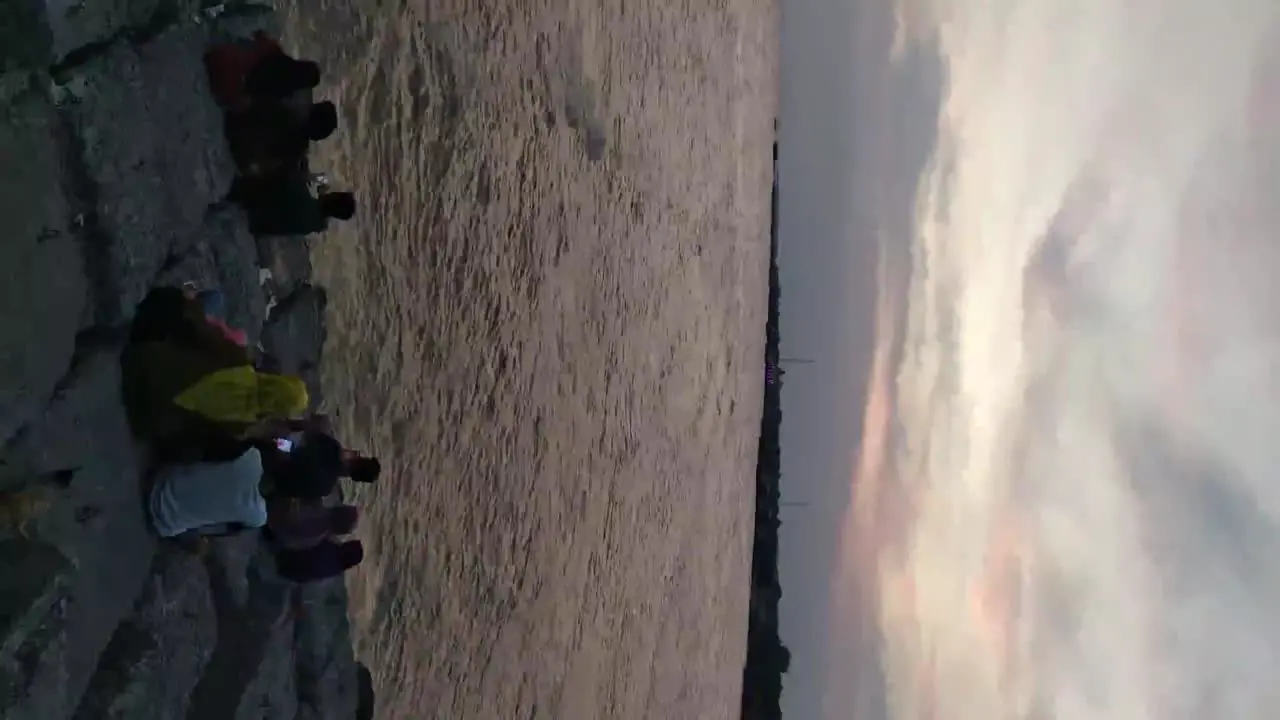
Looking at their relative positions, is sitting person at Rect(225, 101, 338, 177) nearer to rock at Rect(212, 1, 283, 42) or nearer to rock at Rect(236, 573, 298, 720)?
rock at Rect(212, 1, 283, 42)

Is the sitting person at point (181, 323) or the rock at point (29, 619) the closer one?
the rock at point (29, 619)

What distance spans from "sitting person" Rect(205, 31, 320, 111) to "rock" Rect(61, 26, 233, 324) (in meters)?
0.04

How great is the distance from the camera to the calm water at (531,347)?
3096 millimetres

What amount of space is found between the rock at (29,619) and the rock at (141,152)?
0.42 metres

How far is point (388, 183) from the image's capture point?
3154mm

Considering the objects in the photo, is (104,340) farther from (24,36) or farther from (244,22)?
(244,22)

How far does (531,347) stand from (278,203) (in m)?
1.97

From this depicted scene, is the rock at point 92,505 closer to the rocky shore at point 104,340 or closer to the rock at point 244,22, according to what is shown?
the rocky shore at point 104,340

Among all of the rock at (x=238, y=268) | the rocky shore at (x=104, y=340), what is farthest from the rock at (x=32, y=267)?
the rock at (x=238, y=268)

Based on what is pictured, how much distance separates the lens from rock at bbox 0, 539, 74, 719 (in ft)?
4.93

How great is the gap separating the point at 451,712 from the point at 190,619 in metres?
1.60

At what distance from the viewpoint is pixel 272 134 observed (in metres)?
2.38

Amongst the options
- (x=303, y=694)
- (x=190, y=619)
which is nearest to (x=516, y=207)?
(x=303, y=694)

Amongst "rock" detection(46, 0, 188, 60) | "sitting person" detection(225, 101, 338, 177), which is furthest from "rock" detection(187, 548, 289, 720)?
"rock" detection(46, 0, 188, 60)
